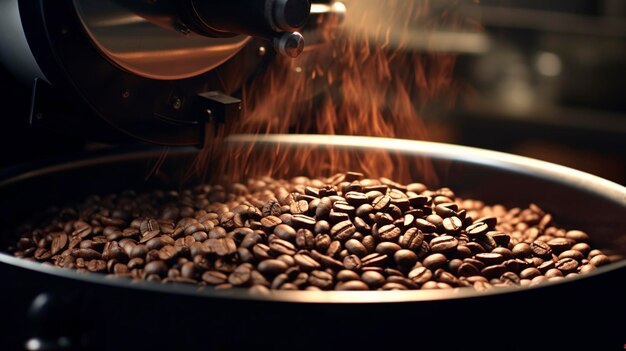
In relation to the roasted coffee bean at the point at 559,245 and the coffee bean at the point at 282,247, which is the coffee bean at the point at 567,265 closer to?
the roasted coffee bean at the point at 559,245

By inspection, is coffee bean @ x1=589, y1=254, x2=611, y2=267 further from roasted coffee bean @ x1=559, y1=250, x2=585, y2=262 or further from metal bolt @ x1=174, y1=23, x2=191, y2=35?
metal bolt @ x1=174, y1=23, x2=191, y2=35

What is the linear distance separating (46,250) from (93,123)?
142mm

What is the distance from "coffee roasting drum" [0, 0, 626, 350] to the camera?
53 cm

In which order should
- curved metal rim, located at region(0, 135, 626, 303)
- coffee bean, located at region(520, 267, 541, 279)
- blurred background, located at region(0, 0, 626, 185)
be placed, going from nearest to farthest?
1. curved metal rim, located at region(0, 135, 626, 303)
2. coffee bean, located at region(520, 267, 541, 279)
3. blurred background, located at region(0, 0, 626, 185)

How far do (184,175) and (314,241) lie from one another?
35 cm

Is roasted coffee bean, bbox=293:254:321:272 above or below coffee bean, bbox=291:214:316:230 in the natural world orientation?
below

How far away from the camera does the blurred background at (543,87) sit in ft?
8.02

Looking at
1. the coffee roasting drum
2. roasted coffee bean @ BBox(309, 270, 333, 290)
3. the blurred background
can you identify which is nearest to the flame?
the coffee roasting drum

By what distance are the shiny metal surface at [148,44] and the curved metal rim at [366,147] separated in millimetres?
203

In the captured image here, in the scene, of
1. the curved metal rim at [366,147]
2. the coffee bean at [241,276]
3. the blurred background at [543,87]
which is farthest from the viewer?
the blurred background at [543,87]

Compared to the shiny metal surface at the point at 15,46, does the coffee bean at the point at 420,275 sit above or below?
below

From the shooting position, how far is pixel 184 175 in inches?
40.4

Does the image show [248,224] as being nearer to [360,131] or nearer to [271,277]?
[271,277]

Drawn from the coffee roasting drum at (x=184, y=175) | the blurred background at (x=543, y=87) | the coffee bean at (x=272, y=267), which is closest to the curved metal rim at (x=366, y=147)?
the coffee roasting drum at (x=184, y=175)
